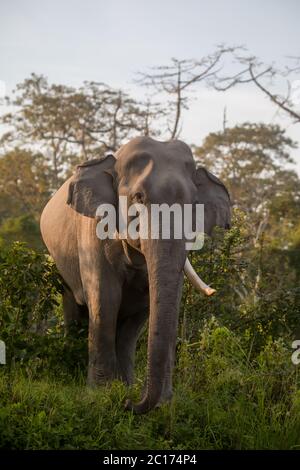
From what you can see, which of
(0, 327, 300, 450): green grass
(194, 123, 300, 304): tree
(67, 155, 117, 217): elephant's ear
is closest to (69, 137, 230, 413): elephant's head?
(67, 155, 117, 217): elephant's ear

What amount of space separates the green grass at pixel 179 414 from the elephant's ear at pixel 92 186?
60.4 inches

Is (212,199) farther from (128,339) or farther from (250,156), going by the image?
(250,156)

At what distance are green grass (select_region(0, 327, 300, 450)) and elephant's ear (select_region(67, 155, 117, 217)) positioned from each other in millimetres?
1534

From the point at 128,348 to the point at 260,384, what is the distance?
192cm

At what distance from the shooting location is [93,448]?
521 cm

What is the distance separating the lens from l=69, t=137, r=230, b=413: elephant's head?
5.68m

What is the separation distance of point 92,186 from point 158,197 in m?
0.87

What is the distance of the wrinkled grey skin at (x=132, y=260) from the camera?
19.0ft

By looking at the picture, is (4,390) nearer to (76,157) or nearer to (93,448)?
(93,448)

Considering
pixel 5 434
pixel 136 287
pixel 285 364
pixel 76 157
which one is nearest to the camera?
pixel 5 434

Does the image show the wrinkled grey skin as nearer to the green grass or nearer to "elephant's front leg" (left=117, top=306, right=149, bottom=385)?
"elephant's front leg" (left=117, top=306, right=149, bottom=385)

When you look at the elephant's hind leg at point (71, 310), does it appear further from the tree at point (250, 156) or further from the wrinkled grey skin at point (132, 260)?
the tree at point (250, 156)

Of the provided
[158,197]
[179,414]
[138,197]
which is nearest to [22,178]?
[138,197]
